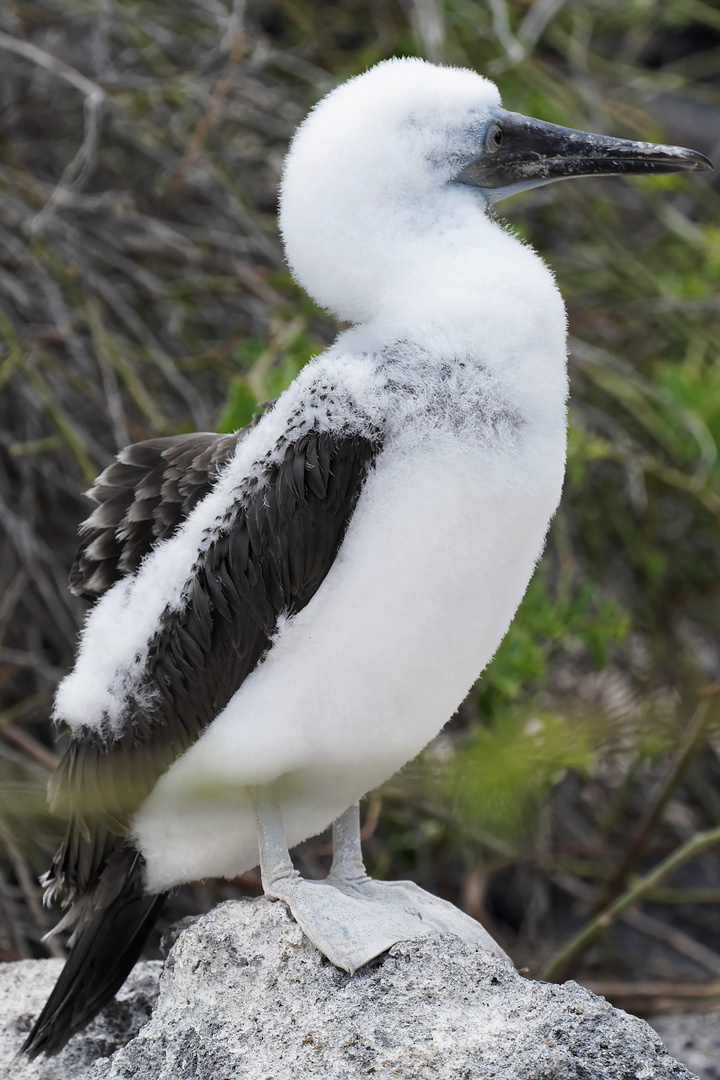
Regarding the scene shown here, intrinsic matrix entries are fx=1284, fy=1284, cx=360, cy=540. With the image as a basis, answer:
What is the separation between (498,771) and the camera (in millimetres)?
1269

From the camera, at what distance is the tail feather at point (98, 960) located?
201 cm

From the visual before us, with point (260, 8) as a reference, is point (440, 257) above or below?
below

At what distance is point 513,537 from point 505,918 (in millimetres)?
2566

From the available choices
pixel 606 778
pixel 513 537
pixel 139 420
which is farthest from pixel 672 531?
pixel 513 537

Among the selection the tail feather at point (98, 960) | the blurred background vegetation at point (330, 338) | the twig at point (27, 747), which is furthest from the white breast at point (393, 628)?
the twig at point (27, 747)

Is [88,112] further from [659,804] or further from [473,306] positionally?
[659,804]

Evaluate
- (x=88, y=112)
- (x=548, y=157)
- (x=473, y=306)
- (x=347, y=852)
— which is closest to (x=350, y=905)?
(x=347, y=852)

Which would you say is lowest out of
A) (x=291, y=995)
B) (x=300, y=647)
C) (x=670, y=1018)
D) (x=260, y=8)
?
(x=670, y=1018)

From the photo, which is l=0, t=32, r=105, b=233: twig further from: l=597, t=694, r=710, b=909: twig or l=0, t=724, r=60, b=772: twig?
l=597, t=694, r=710, b=909: twig

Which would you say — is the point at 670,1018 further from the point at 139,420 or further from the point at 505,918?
the point at 139,420

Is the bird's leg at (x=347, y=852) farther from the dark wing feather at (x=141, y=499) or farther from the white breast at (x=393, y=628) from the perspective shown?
the dark wing feather at (x=141, y=499)

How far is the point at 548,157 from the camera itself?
6.86ft

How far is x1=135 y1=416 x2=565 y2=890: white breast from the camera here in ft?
5.97

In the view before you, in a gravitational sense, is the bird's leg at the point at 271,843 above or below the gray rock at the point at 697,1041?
above
